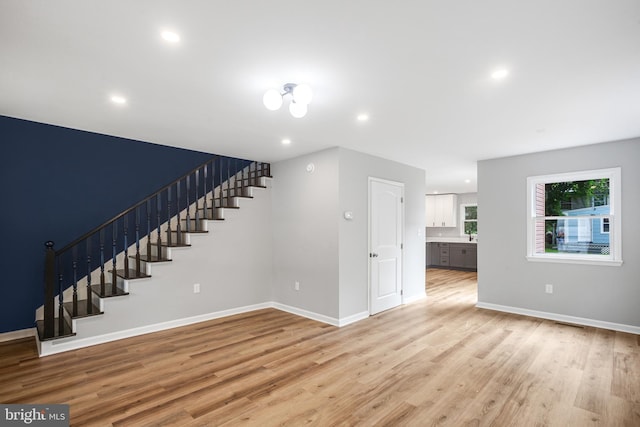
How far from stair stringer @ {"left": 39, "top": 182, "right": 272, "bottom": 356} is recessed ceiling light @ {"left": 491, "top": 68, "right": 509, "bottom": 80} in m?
3.79

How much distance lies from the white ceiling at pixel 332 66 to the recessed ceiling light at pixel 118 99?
0.08 metres

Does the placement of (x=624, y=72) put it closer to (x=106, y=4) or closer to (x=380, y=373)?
(x=380, y=373)

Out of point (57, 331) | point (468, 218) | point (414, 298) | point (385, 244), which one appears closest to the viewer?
point (57, 331)

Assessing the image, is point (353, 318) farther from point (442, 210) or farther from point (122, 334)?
point (442, 210)

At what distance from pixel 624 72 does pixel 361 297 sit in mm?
3689

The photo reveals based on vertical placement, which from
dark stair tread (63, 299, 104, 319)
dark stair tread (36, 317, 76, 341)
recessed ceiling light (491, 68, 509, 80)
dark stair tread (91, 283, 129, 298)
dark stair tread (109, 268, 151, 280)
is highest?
recessed ceiling light (491, 68, 509, 80)

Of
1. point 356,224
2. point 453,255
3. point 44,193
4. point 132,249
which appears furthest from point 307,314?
point 453,255

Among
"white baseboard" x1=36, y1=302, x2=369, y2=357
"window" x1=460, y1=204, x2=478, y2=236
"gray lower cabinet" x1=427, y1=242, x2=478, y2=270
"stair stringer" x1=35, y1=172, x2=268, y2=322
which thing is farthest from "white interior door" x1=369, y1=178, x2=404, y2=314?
"window" x1=460, y1=204, x2=478, y2=236

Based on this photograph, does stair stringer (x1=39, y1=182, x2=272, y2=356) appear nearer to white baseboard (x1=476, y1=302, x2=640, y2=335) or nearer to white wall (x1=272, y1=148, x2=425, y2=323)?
white wall (x1=272, y1=148, x2=425, y2=323)

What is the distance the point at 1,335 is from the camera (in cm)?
372

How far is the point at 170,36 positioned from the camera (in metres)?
1.96

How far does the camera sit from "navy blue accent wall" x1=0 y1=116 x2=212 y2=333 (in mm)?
3742

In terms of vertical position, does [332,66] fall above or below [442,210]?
above

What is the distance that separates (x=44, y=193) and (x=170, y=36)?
3.33 m
